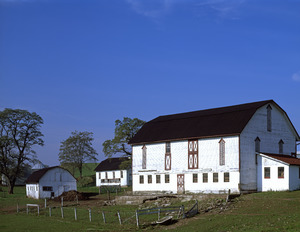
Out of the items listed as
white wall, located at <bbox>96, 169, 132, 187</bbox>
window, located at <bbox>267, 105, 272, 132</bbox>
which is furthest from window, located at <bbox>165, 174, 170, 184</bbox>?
white wall, located at <bbox>96, 169, 132, 187</bbox>

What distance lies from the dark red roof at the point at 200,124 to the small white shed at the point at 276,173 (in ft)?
14.9

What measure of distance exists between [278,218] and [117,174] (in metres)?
71.4

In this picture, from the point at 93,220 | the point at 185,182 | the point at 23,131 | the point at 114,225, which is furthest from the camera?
the point at 23,131

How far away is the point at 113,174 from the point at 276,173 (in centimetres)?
5973

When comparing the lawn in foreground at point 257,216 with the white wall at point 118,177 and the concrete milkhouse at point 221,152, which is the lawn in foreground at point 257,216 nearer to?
the concrete milkhouse at point 221,152

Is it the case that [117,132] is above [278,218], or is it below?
above

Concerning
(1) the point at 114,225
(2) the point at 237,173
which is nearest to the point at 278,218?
(1) the point at 114,225

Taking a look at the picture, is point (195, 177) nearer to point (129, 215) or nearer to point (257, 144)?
point (257, 144)

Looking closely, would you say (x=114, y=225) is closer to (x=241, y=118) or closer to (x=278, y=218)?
(x=278, y=218)

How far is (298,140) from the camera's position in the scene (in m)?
56.0

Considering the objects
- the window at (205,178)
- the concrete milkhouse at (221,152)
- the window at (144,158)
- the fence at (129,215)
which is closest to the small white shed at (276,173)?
the concrete milkhouse at (221,152)

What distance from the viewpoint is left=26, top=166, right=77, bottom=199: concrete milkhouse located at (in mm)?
71500

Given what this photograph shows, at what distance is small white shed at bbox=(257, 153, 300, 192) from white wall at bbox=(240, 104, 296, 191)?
0.77 metres

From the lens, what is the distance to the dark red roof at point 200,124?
49844 mm
